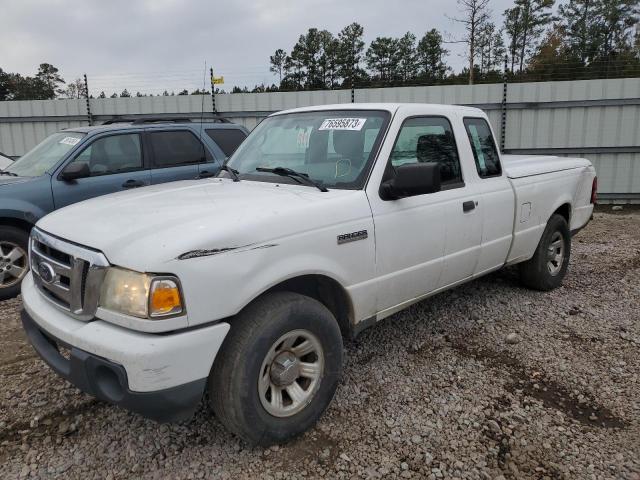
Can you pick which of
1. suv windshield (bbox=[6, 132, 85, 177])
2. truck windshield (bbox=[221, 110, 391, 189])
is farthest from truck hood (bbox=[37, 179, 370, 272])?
suv windshield (bbox=[6, 132, 85, 177])

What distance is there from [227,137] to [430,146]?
3.81 meters

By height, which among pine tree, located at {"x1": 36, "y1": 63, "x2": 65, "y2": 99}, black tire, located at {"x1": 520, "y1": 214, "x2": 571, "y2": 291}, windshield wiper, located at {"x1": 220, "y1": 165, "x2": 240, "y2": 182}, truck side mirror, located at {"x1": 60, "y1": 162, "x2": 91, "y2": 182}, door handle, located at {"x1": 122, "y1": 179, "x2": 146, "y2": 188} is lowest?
black tire, located at {"x1": 520, "y1": 214, "x2": 571, "y2": 291}

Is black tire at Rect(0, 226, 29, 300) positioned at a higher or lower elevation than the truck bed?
lower

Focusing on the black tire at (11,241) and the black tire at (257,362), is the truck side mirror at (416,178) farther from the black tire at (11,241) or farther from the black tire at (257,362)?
the black tire at (11,241)

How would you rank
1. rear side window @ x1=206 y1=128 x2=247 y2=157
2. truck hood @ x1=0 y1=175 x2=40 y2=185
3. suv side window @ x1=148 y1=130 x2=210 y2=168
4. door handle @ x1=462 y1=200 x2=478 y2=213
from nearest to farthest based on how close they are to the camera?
door handle @ x1=462 y1=200 x2=478 y2=213
truck hood @ x1=0 y1=175 x2=40 y2=185
suv side window @ x1=148 y1=130 x2=210 y2=168
rear side window @ x1=206 y1=128 x2=247 y2=157

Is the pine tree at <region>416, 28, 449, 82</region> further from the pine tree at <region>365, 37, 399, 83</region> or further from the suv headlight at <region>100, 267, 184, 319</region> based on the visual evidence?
the suv headlight at <region>100, 267, 184, 319</region>

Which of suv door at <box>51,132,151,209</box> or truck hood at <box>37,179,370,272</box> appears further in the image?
suv door at <box>51,132,151,209</box>

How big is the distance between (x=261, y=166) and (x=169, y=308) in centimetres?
174

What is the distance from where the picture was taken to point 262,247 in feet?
8.32

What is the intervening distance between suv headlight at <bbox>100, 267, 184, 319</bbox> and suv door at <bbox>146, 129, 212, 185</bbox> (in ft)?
13.4

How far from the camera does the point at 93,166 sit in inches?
234

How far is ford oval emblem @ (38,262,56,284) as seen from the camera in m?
2.69

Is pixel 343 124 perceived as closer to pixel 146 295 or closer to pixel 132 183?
pixel 146 295

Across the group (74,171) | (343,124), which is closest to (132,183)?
(74,171)
